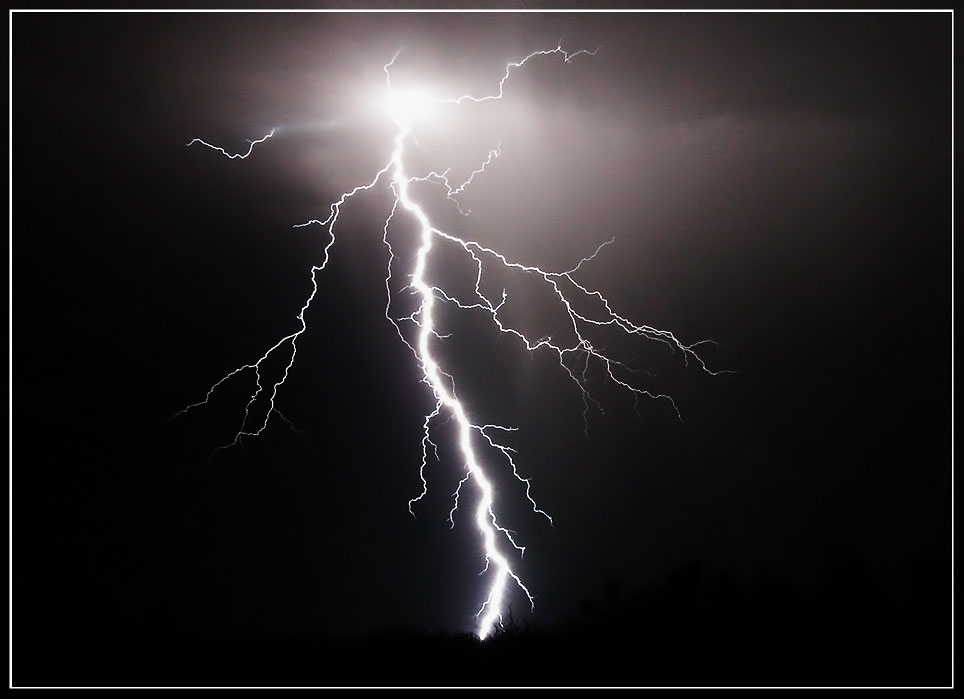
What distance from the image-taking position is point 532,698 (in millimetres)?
1839

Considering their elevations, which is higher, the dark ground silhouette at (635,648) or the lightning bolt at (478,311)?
the lightning bolt at (478,311)

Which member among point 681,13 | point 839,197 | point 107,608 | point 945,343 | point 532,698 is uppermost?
point 681,13

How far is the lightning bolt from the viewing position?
186 centimetres

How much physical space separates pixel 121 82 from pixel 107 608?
190 centimetres

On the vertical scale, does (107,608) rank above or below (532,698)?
above

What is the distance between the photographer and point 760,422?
1926mm

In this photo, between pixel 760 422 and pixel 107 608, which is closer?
pixel 107 608

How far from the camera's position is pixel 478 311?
1.90 metres

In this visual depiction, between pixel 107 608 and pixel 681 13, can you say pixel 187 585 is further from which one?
pixel 681 13

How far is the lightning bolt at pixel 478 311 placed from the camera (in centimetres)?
186

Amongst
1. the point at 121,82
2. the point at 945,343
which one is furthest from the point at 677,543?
the point at 121,82

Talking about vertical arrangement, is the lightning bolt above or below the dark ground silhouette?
above

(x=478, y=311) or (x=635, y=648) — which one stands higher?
(x=478, y=311)

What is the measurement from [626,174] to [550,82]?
1.45ft
